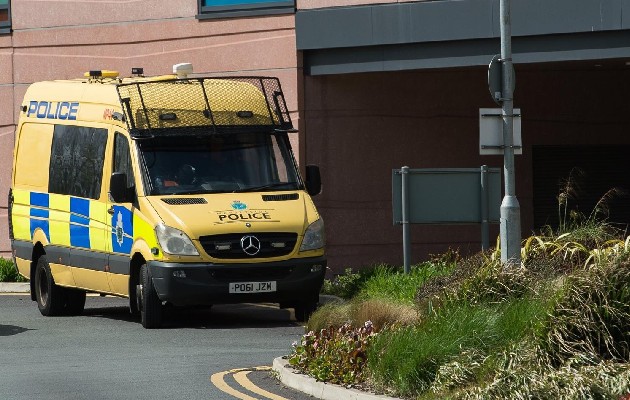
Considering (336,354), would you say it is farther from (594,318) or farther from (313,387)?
(594,318)

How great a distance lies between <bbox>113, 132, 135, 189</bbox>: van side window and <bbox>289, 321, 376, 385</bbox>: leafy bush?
16.5 ft

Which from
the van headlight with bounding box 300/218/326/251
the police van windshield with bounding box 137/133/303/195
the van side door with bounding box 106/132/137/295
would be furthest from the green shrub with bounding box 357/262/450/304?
the van side door with bounding box 106/132/137/295

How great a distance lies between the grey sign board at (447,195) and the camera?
1856cm

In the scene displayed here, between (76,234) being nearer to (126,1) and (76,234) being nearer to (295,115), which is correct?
(295,115)

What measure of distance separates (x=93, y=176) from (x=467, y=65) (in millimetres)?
5901

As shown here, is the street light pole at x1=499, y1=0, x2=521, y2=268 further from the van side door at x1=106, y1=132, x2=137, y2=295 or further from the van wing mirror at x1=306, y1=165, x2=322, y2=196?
the van side door at x1=106, y1=132, x2=137, y2=295

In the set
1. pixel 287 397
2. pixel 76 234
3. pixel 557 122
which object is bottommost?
pixel 287 397

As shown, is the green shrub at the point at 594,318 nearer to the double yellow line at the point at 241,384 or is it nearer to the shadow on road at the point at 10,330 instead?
the double yellow line at the point at 241,384

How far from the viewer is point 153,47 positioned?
24.6 metres

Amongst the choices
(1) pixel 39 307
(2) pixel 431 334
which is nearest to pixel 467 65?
(1) pixel 39 307

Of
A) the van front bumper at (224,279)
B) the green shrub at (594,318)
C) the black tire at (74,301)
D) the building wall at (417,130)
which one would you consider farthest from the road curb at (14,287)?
the green shrub at (594,318)

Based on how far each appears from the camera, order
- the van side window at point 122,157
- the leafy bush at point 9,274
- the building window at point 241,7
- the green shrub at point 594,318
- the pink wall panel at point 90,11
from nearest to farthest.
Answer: the green shrub at point 594,318
the van side window at point 122,157
the building window at point 241,7
the leafy bush at point 9,274
the pink wall panel at point 90,11

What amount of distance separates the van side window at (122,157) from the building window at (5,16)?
8.61 meters

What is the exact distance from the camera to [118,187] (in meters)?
17.2
